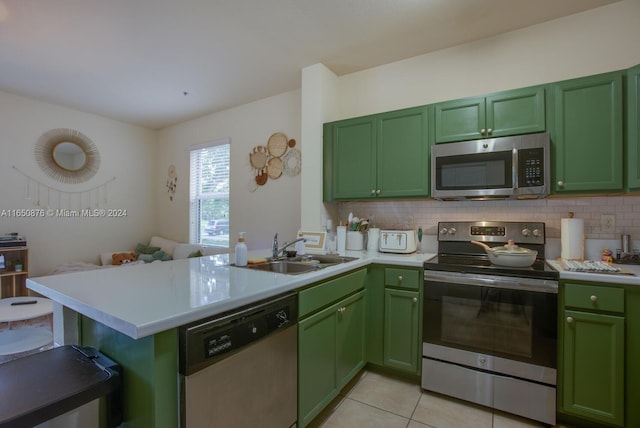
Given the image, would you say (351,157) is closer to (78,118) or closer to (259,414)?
(259,414)

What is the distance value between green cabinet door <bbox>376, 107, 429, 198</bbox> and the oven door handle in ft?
2.24

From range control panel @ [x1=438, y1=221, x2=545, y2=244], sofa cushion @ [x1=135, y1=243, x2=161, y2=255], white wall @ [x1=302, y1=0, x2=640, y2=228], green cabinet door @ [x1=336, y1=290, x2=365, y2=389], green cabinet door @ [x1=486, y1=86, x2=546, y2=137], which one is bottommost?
green cabinet door @ [x1=336, y1=290, x2=365, y2=389]

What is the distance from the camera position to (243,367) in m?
1.21

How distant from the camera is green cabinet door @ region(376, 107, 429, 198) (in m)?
2.41

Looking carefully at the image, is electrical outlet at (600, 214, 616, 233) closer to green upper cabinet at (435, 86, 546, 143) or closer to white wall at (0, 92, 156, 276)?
green upper cabinet at (435, 86, 546, 143)

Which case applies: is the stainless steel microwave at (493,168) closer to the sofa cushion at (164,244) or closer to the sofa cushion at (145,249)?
the sofa cushion at (164,244)

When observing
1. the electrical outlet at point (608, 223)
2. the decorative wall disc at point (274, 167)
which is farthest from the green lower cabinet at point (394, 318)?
the decorative wall disc at point (274, 167)

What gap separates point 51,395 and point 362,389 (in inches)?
72.0

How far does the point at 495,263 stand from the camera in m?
1.95

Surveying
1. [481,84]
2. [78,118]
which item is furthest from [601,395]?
[78,118]

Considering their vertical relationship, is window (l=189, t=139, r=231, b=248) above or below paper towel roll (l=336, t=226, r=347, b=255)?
above

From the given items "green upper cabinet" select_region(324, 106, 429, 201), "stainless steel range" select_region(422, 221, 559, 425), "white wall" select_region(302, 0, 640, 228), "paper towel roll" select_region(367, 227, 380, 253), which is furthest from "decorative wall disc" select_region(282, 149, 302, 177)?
"stainless steel range" select_region(422, 221, 559, 425)

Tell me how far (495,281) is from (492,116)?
3.80 feet

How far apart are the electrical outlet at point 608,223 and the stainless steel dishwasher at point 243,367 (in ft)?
7.16
